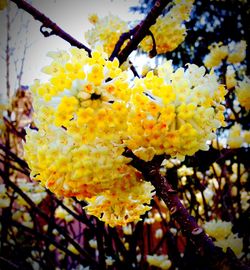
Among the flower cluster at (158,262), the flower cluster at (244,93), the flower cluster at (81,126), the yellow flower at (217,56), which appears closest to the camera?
the flower cluster at (81,126)

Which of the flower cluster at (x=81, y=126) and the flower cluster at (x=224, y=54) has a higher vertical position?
the flower cluster at (x=224, y=54)

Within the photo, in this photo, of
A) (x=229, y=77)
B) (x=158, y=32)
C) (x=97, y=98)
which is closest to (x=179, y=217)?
(x=97, y=98)

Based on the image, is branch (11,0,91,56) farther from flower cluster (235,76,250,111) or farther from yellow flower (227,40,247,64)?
yellow flower (227,40,247,64)

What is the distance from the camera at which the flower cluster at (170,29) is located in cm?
141

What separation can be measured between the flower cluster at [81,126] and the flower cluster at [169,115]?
32 millimetres

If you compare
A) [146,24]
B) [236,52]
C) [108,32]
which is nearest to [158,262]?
[236,52]

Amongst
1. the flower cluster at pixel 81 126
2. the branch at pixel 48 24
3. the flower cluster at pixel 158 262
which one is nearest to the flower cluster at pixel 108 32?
the branch at pixel 48 24

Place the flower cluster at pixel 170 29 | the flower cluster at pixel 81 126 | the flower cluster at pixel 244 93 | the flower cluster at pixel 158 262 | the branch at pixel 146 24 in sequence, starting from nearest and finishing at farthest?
the flower cluster at pixel 81 126 < the branch at pixel 146 24 < the flower cluster at pixel 170 29 < the flower cluster at pixel 244 93 < the flower cluster at pixel 158 262

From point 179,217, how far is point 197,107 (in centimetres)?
24

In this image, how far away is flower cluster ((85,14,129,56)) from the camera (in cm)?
147

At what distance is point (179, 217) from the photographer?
694 millimetres

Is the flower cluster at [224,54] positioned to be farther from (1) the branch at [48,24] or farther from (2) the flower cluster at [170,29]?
(1) the branch at [48,24]

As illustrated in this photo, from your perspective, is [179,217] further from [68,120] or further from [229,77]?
[229,77]

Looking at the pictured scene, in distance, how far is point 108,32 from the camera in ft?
4.82
